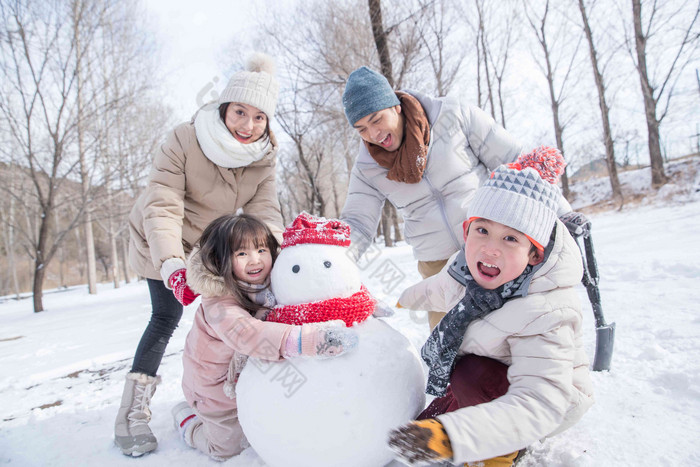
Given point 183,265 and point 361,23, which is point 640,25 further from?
point 183,265

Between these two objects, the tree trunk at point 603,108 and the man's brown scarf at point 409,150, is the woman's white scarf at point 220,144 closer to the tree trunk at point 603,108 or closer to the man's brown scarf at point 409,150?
the man's brown scarf at point 409,150

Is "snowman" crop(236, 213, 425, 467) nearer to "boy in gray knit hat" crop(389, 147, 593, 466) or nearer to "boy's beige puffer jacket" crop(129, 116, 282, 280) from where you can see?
"boy in gray knit hat" crop(389, 147, 593, 466)

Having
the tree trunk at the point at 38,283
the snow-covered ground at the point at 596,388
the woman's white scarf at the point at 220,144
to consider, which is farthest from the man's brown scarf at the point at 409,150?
the tree trunk at the point at 38,283

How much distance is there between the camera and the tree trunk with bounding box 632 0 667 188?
35.1ft

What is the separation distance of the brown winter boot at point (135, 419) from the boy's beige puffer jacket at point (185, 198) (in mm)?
529

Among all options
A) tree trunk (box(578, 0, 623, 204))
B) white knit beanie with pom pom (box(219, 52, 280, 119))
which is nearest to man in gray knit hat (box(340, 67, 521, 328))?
white knit beanie with pom pom (box(219, 52, 280, 119))

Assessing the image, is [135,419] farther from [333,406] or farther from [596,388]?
[596,388]

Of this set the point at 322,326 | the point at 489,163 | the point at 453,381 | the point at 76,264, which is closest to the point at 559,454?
the point at 453,381

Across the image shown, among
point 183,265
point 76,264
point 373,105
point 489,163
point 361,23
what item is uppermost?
point 361,23

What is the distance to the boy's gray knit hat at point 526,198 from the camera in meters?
1.25

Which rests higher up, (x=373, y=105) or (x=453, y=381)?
(x=373, y=105)

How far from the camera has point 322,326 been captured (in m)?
1.34

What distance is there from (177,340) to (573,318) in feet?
11.3

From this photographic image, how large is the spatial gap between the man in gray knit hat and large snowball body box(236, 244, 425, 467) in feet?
1.58
